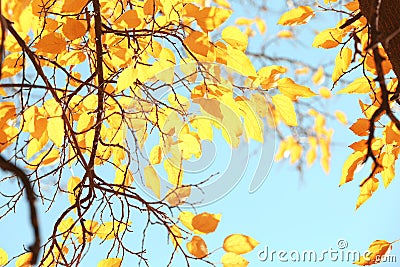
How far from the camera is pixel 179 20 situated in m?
0.71

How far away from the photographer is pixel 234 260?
2.46 ft

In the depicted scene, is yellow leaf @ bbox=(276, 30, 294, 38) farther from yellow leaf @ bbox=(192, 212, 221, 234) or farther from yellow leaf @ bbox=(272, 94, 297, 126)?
yellow leaf @ bbox=(192, 212, 221, 234)

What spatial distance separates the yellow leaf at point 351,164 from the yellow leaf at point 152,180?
275 millimetres

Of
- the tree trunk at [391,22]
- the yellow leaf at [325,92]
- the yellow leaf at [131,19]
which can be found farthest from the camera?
the yellow leaf at [325,92]

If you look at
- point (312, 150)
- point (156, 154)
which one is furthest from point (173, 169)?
point (312, 150)

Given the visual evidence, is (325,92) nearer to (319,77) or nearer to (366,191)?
(319,77)

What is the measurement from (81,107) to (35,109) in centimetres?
15

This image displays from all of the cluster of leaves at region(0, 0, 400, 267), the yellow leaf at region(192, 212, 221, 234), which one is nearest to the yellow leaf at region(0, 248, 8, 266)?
the cluster of leaves at region(0, 0, 400, 267)

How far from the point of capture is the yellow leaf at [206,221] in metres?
0.72

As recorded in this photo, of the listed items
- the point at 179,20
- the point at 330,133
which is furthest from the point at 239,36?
the point at 330,133

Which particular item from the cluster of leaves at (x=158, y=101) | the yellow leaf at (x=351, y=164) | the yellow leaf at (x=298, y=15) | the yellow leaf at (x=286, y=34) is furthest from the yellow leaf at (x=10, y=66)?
the yellow leaf at (x=286, y=34)

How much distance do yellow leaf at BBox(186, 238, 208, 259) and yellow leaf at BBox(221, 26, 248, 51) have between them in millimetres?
278

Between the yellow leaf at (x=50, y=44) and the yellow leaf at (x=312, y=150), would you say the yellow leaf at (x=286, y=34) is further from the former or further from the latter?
the yellow leaf at (x=50, y=44)

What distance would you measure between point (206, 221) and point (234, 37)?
→ 0.26 metres
